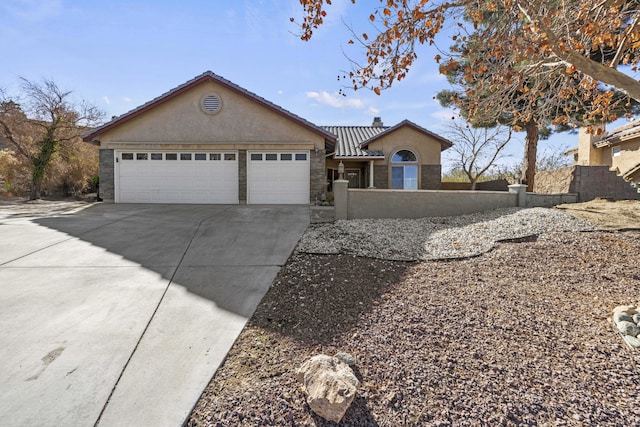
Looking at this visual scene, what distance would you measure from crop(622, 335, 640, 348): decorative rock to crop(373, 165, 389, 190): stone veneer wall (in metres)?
14.9

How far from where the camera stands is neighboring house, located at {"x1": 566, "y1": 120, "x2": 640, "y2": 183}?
47.5 ft

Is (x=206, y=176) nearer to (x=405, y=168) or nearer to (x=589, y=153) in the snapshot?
(x=405, y=168)

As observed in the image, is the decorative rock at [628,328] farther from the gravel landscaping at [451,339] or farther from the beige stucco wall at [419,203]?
the beige stucco wall at [419,203]

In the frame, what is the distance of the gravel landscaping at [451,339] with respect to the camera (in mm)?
2527

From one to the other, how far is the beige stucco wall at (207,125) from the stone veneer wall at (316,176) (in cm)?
39

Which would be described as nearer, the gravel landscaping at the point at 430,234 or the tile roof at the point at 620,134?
the gravel landscaping at the point at 430,234

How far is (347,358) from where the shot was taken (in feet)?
9.95

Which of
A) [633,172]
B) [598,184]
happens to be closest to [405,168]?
[598,184]

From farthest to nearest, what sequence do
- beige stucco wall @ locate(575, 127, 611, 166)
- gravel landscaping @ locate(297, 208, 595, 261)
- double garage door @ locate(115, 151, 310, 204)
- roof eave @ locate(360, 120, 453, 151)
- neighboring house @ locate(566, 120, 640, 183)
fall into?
beige stucco wall @ locate(575, 127, 611, 166)
roof eave @ locate(360, 120, 453, 151)
neighboring house @ locate(566, 120, 640, 183)
double garage door @ locate(115, 151, 310, 204)
gravel landscaping @ locate(297, 208, 595, 261)

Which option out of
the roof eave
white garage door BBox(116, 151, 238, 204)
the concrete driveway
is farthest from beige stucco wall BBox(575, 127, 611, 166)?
the concrete driveway

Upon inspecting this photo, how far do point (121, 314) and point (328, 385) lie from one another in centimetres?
300

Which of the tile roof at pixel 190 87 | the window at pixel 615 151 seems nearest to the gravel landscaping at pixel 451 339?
the tile roof at pixel 190 87

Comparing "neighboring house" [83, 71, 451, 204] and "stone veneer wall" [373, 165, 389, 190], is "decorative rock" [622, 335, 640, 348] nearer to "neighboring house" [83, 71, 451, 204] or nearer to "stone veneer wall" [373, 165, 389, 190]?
"neighboring house" [83, 71, 451, 204]

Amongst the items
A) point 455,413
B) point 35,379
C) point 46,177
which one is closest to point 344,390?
point 455,413
